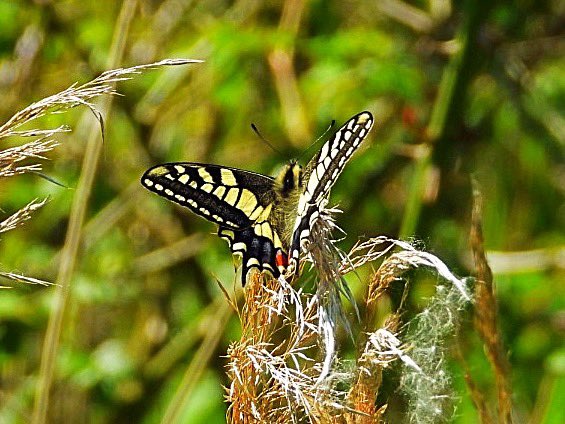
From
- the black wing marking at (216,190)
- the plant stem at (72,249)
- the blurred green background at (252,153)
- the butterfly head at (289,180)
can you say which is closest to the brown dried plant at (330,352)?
the black wing marking at (216,190)

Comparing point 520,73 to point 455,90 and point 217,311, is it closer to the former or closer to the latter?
point 455,90

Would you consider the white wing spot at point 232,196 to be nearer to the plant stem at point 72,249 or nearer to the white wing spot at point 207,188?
the white wing spot at point 207,188

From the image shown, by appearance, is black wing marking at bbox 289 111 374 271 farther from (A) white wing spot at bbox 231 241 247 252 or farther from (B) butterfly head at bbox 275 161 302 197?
(B) butterfly head at bbox 275 161 302 197

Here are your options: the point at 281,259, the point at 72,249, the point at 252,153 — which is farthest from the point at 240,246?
the point at 252,153

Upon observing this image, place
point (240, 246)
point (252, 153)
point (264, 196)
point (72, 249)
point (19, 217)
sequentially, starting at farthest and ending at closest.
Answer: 1. point (252, 153)
2. point (72, 249)
3. point (264, 196)
4. point (240, 246)
5. point (19, 217)

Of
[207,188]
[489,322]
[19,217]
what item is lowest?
[489,322]

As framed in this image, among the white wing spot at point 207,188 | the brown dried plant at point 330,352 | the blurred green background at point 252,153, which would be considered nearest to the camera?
the brown dried plant at point 330,352

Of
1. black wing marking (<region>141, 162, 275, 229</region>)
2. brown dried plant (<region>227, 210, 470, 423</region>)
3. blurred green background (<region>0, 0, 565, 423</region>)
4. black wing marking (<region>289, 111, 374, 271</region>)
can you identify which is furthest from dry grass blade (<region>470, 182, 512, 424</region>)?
blurred green background (<region>0, 0, 565, 423</region>)

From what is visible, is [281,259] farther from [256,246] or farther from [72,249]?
[72,249]
